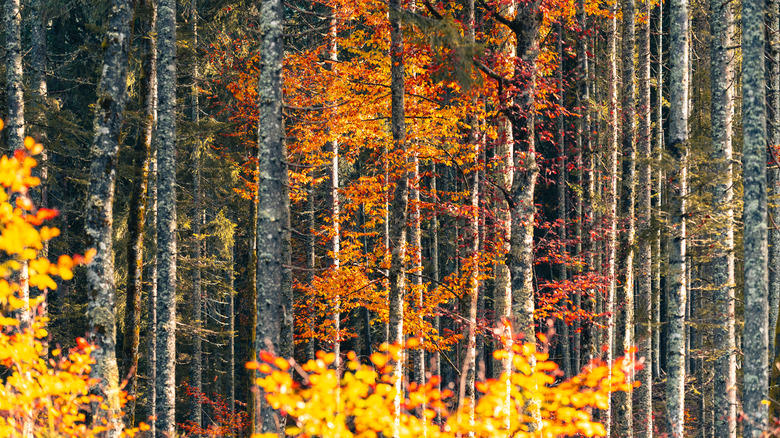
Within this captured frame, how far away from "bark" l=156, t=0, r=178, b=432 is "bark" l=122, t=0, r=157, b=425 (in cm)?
20

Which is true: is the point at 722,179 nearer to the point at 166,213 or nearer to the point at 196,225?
the point at 166,213

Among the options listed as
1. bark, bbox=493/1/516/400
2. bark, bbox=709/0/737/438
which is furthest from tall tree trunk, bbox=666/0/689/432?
bark, bbox=493/1/516/400

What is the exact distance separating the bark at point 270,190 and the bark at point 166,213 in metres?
3.38

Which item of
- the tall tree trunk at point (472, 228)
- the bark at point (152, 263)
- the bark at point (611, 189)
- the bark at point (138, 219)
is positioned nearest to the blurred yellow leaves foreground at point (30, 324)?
the bark at point (138, 219)

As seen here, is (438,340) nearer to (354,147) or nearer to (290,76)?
(354,147)

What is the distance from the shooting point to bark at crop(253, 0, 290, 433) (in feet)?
24.0

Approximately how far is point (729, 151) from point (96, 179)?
909cm

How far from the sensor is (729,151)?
31.1ft

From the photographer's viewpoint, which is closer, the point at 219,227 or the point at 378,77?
the point at 378,77

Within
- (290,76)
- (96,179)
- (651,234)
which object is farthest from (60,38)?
(651,234)

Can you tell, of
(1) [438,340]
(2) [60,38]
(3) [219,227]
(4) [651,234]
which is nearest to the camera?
(4) [651,234]

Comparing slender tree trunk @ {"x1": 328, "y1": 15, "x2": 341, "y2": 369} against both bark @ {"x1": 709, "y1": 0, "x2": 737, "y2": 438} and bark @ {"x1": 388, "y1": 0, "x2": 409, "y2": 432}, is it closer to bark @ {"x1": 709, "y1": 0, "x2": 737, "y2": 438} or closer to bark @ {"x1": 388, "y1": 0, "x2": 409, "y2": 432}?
bark @ {"x1": 388, "y1": 0, "x2": 409, "y2": 432}

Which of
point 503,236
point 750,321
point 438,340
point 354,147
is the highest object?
→ point 354,147

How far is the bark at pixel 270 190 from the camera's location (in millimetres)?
7305
